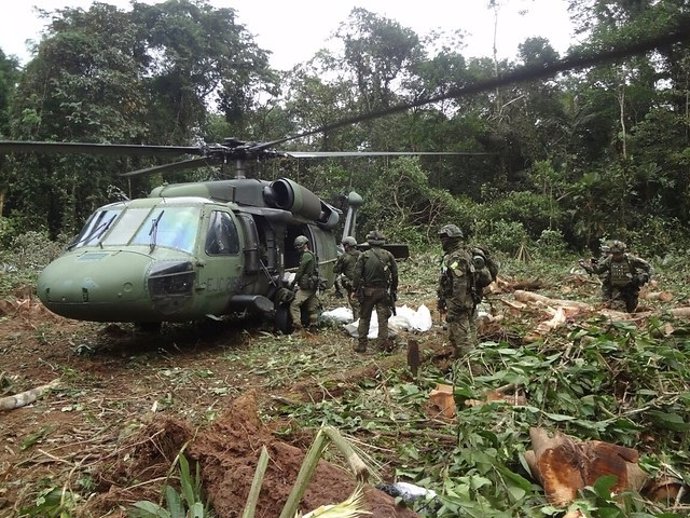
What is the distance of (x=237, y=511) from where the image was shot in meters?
2.47

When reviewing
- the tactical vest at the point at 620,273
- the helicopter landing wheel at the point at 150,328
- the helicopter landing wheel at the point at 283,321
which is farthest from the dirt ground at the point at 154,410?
the tactical vest at the point at 620,273

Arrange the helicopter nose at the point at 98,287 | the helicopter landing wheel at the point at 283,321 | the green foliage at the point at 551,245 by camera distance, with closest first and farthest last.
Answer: the helicopter nose at the point at 98,287 → the helicopter landing wheel at the point at 283,321 → the green foliage at the point at 551,245

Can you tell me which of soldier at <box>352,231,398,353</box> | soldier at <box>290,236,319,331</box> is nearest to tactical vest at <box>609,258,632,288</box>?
soldier at <box>352,231,398,353</box>

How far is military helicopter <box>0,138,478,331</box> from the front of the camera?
5.58 m

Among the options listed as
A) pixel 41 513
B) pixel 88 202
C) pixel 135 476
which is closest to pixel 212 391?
pixel 135 476

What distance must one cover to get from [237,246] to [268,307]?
33.7 inches

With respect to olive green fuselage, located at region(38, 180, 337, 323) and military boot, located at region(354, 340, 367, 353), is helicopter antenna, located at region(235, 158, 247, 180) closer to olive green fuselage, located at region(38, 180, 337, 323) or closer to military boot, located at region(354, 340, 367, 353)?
olive green fuselage, located at region(38, 180, 337, 323)

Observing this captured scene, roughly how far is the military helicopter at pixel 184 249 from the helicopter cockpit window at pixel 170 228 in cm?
1

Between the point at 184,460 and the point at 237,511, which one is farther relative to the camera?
the point at 184,460

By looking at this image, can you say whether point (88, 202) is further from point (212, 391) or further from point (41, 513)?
point (41, 513)

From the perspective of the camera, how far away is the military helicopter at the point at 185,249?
558 centimetres

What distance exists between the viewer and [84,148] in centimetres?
578

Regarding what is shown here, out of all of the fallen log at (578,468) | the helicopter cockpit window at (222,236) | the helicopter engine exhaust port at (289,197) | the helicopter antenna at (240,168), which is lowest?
the fallen log at (578,468)

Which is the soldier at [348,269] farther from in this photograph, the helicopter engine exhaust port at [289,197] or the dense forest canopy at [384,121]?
the dense forest canopy at [384,121]
